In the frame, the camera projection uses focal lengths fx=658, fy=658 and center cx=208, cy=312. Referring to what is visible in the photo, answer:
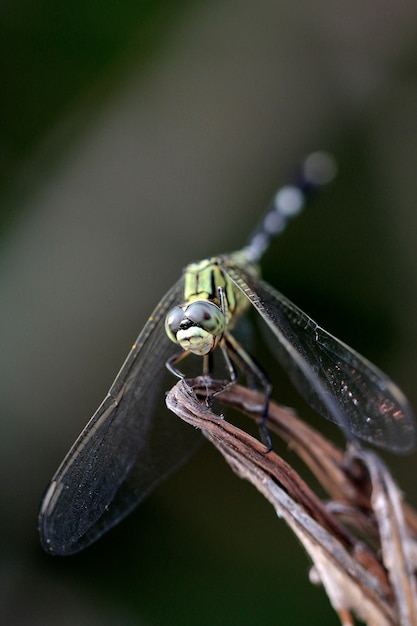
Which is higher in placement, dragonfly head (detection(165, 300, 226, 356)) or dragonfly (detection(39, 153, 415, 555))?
dragonfly head (detection(165, 300, 226, 356))

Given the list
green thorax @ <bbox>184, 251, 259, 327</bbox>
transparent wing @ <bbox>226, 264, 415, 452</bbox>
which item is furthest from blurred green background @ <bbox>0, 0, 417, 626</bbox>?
transparent wing @ <bbox>226, 264, 415, 452</bbox>

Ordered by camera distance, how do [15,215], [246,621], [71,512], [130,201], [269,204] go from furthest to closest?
1. [269,204]
2. [130,201]
3. [15,215]
4. [246,621]
5. [71,512]

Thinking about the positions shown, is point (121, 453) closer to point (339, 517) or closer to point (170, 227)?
point (339, 517)

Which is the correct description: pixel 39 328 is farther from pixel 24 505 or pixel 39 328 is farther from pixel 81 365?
pixel 24 505

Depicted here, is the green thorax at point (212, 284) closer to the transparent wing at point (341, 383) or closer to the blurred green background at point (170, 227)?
the transparent wing at point (341, 383)

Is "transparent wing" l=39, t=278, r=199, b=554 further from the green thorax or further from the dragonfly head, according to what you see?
the dragonfly head

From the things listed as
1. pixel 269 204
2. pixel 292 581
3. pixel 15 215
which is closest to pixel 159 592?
pixel 292 581
